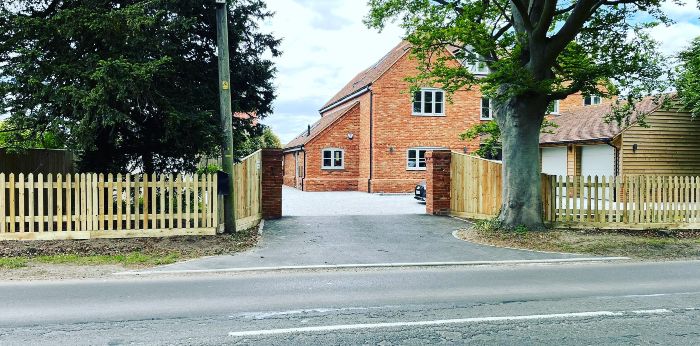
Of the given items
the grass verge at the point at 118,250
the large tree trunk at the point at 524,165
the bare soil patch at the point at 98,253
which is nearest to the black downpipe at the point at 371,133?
the large tree trunk at the point at 524,165

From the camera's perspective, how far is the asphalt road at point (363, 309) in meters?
5.46

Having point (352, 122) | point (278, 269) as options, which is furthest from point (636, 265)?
point (352, 122)

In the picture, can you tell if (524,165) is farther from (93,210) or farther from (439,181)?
(93,210)

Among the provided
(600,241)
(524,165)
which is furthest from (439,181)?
(600,241)

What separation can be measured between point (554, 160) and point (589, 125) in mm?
2974

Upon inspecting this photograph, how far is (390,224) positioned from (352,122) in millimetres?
18450

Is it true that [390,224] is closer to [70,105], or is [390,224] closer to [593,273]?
[593,273]

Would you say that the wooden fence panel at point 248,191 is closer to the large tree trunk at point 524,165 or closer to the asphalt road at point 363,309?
the asphalt road at point 363,309

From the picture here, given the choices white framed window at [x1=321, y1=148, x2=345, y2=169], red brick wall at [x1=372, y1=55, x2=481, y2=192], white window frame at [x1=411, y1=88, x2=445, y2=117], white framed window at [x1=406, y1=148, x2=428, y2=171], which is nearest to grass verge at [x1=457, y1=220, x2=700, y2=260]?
red brick wall at [x1=372, y1=55, x2=481, y2=192]

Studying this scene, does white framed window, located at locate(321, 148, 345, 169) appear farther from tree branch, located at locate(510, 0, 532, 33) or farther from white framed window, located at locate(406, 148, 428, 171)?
tree branch, located at locate(510, 0, 532, 33)

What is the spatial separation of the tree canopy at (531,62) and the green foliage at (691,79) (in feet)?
25.4

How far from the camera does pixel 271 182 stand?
16875mm

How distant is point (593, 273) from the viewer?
9141 mm

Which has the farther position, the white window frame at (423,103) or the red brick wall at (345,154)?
the red brick wall at (345,154)
